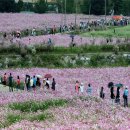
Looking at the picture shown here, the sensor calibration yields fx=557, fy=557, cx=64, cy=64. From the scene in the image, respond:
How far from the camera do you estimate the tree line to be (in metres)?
107

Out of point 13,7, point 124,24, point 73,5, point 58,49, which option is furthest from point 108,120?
point 73,5

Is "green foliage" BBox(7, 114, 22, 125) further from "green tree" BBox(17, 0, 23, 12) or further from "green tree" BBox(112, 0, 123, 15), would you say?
"green tree" BBox(112, 0, 123, 15)

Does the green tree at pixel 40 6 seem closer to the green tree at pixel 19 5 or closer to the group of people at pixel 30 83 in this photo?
the green tree at pixel 19 5

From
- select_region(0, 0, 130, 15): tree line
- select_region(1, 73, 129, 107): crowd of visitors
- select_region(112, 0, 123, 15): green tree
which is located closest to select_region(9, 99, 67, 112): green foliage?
select_region(1, 73, 129, 107): crowd of visitors

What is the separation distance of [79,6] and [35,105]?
299 feet

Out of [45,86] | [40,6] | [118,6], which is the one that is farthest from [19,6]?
[45,86]

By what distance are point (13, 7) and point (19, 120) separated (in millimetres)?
85455

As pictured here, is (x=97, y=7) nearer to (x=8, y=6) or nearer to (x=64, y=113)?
(x=8, y=6)

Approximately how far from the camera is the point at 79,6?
117 metres

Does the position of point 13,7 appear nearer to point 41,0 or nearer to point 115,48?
point 41,0

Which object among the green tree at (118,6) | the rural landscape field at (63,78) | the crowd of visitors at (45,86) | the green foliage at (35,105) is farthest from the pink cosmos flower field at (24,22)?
the green foliage at (35,105)

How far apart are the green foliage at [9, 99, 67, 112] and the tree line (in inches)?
3001

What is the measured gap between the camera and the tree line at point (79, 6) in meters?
107

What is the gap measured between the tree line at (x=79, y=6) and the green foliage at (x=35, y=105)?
76.2m
